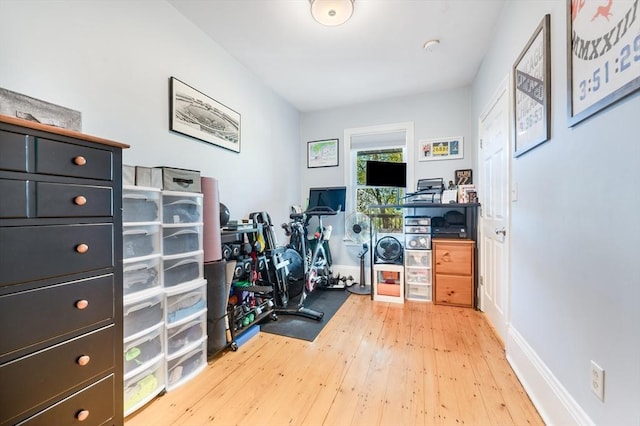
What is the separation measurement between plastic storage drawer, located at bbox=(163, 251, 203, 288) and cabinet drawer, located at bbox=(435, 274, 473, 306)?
8.23ft

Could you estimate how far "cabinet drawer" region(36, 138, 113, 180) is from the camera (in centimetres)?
95

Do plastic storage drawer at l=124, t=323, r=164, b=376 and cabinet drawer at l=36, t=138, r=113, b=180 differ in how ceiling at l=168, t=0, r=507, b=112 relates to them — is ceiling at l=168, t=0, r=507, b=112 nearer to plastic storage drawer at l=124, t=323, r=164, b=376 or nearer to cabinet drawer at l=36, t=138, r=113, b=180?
cabinet drawer at l=36, t=138, r=113, b=180

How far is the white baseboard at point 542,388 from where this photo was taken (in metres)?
1.11

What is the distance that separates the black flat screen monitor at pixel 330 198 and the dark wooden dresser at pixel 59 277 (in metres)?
2.64

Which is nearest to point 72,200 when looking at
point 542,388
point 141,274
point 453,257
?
point 141,274

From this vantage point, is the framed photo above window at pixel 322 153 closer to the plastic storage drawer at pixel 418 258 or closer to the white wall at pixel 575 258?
the plastic storage drawer at pixel 418 258

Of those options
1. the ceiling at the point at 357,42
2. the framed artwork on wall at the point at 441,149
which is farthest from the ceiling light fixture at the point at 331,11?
the framed artwork on wall at the point at 441,149

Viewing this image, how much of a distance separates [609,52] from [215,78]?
8.48 feet

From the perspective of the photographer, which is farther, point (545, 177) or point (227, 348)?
point (227, 348)

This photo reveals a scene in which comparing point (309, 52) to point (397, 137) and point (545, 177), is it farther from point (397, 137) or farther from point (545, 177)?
point (545, 177)

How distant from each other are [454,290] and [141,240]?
118 inches

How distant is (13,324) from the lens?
88 cm

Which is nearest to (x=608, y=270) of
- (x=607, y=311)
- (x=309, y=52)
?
(x=607, y=311)

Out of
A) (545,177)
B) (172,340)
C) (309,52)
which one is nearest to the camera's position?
(545,177)
